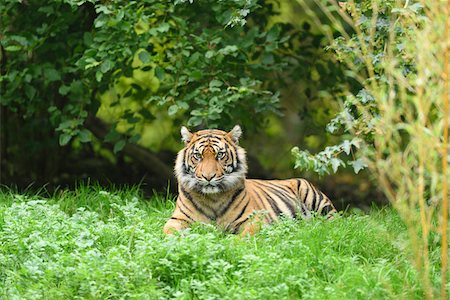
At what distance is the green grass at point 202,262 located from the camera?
498 cm

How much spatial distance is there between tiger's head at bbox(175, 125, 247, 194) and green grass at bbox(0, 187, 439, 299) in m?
0.52

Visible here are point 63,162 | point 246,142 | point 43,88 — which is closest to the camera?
point 43,88

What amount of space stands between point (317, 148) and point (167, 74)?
2.95 m

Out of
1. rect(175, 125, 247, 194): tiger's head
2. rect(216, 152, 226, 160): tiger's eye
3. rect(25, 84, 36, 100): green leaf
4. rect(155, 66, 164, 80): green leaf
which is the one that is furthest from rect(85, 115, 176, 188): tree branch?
rect(216, 152, 226, 160): tiger's eye

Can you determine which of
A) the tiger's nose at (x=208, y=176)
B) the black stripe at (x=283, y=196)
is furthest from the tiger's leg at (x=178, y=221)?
the black stripe at (x=283, y=196)

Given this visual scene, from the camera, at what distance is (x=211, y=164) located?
673 centimetres

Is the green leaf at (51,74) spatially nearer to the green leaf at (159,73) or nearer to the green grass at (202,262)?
the green leaf at (159,73)

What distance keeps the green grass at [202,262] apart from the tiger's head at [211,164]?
0.52 meters

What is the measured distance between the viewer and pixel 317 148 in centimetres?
1106

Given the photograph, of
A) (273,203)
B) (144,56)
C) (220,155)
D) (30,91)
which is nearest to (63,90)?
(30,91)

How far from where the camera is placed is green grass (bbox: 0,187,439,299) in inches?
196

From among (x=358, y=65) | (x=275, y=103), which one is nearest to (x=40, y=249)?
(x=358, y=65)

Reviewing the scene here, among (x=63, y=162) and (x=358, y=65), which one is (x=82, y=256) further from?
(x=63, y=162)

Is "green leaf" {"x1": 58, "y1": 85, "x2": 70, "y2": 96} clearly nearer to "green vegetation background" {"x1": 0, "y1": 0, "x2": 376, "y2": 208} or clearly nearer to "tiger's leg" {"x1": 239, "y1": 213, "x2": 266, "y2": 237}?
"green vegetation background" {"x1": 0, "y1": 0, "x2": 376, "y2": 208}
